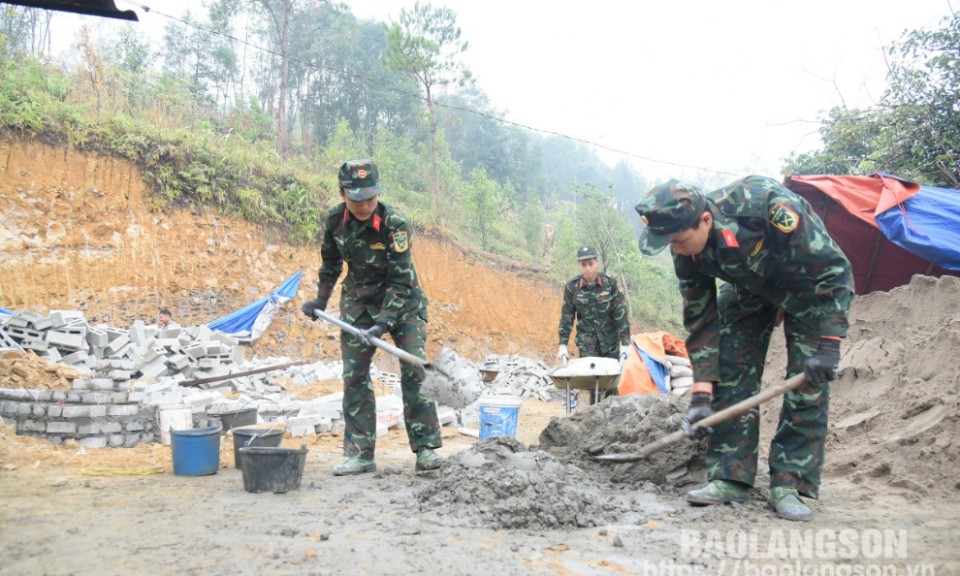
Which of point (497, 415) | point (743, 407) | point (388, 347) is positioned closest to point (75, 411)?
point (388, 347)

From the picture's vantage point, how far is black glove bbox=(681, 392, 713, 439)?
126 inches

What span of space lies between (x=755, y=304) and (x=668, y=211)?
844 millimetres

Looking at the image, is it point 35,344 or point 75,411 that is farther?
point 35,344

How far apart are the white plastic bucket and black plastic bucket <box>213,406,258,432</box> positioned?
239 millimetres

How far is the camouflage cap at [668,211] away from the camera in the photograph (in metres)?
2.99

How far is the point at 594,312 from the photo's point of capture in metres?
7.17

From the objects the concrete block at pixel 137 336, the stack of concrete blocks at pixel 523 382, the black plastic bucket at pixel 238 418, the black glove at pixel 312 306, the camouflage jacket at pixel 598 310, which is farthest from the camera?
the stack of concrete blocks at pixel 523 382

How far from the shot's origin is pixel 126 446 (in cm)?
503

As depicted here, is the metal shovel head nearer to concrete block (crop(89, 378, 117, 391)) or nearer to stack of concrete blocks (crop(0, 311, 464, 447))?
stack of concrete blocks (crop(0, 311, 464, 447))

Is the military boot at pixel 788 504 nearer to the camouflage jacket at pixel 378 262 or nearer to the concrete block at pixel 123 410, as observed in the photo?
the camouflage jacket at pixel 378 262

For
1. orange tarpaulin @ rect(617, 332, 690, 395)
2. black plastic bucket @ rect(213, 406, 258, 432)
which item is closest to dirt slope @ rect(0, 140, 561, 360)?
black plastic bucket @ rect(213, 406, 258, 432)

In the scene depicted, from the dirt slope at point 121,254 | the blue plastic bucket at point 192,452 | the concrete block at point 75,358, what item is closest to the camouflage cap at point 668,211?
the blue plastic bucket at point 192,452

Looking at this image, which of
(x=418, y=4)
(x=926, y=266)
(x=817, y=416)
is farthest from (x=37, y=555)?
(x=418, y=4)

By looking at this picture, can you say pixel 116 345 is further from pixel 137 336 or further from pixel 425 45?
pixel 425 45
